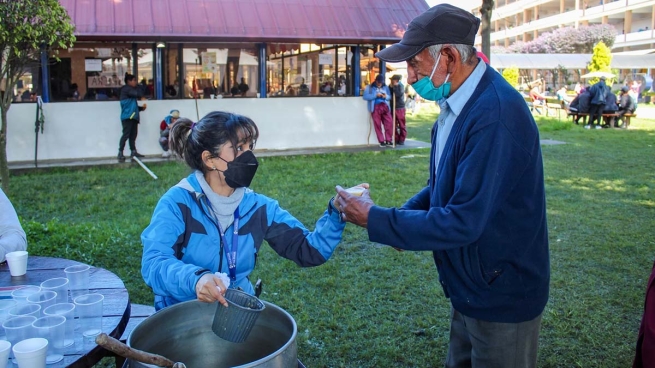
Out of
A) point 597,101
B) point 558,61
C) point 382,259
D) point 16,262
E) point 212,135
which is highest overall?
point 558,61

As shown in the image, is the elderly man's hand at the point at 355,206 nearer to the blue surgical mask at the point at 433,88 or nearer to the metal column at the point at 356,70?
the blue surgical mask at the point at 433,88

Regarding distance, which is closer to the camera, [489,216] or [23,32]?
[489,216]

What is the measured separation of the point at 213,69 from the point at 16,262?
11557 millimetres

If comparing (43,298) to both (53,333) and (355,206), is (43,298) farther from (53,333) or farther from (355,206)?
(355,206)

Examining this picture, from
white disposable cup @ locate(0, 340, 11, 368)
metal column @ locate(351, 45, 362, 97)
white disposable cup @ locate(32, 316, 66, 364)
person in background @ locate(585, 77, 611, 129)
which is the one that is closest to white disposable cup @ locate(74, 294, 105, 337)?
white disposable cup @ locate(32, 316, 66, 364)

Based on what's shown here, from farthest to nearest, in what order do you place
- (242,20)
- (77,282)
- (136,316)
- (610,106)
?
1. (610,106)
2. (242,20)
3. (136,316)
4. (77,282)

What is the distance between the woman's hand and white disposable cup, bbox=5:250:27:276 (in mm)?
1126

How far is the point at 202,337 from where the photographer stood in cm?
234

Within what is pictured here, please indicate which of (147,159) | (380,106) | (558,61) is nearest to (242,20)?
(147,159)

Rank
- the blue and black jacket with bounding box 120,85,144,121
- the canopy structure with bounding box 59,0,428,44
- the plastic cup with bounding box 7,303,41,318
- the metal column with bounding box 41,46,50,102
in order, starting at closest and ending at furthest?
1. the plastic cup with bounding box 7,303,41,318
2. the canopy structure with bounding box 59,0,428,44
3. the blue and black jacket with bounding box 120,85,144,121
4. the metal column with bounding box 41,46,50,102

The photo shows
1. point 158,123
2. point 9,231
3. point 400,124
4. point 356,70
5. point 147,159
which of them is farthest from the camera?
point 400,124

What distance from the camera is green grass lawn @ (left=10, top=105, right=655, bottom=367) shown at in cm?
415

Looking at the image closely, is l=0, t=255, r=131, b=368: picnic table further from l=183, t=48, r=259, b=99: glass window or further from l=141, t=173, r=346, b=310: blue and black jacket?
l=183, t=48, r=259, b=99: glass window

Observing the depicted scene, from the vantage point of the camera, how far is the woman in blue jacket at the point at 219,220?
249 cm
